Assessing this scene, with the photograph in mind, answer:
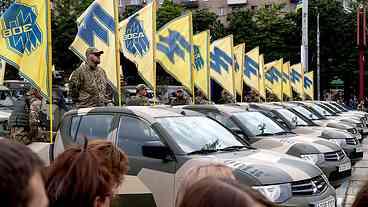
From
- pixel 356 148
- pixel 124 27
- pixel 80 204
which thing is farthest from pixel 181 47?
pixel 80 204

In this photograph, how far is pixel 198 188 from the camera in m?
1.77

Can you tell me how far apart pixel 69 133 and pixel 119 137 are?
2.65ft

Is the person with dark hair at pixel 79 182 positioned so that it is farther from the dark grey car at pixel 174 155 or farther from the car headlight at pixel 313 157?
the car headlight at pixel 313 157

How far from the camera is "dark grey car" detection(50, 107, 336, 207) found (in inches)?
245

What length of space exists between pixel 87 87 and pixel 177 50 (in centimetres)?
556

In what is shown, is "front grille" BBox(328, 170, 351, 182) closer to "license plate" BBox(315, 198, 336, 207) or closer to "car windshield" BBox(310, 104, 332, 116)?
"license plate" BBox(315, 198, 336, 207)

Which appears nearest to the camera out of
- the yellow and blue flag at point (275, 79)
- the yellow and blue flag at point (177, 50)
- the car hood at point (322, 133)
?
the car hood at point (322, 133)

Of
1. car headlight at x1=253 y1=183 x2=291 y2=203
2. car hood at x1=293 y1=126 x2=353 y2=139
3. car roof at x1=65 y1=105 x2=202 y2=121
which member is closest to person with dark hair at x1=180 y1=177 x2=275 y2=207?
car headlight at x1=253 y1=183 x2=291 y2=203

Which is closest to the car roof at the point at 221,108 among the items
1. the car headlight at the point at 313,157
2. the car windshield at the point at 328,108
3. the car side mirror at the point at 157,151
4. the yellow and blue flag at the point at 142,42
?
the car headlight at the point at 313,157

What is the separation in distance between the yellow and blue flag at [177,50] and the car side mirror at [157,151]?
8.18 meters

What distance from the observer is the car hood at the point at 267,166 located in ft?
20.2

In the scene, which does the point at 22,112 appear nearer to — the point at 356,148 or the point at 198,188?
the point at 356,148

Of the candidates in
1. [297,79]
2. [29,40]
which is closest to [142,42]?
[29,40]

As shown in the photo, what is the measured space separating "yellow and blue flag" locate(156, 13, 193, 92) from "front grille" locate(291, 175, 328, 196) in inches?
311
